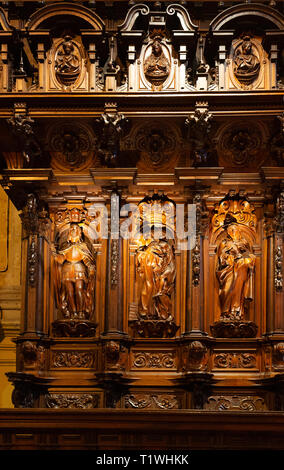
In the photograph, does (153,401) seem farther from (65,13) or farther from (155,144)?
(65,13)

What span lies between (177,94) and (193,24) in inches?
41.6

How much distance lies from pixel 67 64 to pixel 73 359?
4.11m

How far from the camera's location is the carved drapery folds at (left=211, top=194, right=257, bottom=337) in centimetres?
1367

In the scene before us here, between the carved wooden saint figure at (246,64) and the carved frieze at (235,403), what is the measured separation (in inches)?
172

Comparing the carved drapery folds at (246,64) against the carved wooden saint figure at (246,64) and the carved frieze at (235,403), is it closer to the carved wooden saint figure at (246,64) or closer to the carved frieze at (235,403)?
the carved wooden saint figure at (246,64)

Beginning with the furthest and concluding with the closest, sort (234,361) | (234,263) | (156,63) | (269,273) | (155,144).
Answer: (155,144) → (156,63) → (234,263) → (269,273) → (234,361)

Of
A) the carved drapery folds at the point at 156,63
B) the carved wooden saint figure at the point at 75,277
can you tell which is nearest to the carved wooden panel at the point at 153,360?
the carved wooden saint figure at the point at 75,277

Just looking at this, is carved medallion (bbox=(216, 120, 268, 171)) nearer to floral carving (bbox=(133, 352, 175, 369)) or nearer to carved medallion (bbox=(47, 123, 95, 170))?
carved medallion (bbox=(47, 123, 95, 170))

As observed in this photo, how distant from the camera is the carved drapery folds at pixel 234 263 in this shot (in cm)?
1367

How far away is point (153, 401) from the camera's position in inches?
531

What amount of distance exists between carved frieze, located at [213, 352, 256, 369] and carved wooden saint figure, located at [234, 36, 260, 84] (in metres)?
3.80

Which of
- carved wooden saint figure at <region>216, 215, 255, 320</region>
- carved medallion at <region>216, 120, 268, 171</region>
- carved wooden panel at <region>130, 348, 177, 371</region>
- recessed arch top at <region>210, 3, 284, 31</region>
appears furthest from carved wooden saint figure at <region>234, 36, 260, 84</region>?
carved wooden panel at <region>130, 348, 177, 371</region>

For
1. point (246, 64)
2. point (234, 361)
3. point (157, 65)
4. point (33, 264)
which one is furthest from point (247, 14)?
point (234, 361)

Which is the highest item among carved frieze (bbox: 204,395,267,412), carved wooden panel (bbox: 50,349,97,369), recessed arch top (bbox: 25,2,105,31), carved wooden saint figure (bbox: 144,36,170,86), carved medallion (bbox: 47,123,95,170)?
recessed arch top (bbox: 25,2,105,31)
